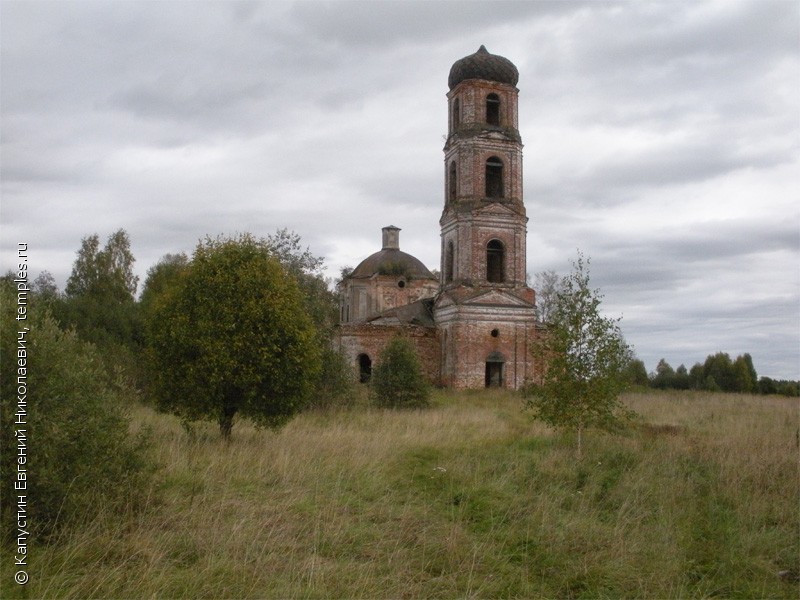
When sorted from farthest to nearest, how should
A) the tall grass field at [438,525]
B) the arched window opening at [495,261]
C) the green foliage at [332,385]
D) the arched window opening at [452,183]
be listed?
1. the arched window opening at [452,183]
2. the arched window opening at [495,261]
3. the green foliage at [332,385]
4. the tall grass field at [438,525]

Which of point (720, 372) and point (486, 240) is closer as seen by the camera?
point (486, 240)

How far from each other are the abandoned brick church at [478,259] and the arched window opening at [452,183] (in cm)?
5

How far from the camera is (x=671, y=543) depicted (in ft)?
25.1

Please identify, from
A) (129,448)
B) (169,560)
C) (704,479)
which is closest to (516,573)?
(169,560)

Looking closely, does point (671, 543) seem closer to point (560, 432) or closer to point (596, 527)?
point (596, 527)

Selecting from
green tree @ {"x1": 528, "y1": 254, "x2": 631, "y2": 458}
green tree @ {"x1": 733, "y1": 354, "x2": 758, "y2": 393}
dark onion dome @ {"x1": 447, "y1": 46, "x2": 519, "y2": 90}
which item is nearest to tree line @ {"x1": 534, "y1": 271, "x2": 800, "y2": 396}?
green tree @ {"x1": 733, "y1": 354, "x2": 758, "y2": 393}

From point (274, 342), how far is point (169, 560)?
6.80 m

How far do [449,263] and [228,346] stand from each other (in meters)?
22.8

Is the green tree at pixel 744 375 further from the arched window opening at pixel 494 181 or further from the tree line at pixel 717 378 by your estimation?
the arched window opening at pixel 494 181

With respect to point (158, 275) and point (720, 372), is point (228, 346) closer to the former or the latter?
point (158, 275)

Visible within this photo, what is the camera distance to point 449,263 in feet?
113

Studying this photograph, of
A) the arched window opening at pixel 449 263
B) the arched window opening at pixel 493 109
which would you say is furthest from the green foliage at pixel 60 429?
the arched window opening at pixel 493 109

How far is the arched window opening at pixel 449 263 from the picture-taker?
3412cm

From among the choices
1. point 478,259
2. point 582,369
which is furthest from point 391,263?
point 582,369
